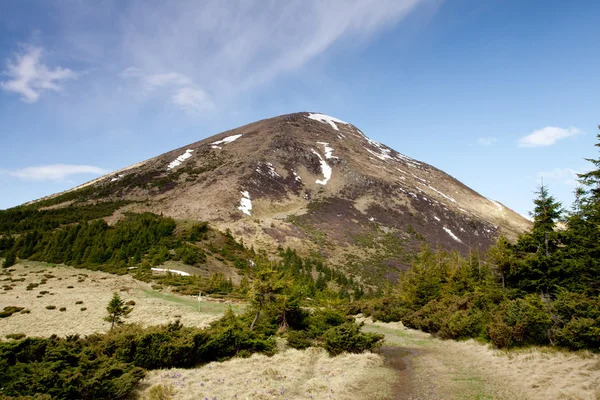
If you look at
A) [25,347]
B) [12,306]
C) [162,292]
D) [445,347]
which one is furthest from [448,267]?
[12,306]

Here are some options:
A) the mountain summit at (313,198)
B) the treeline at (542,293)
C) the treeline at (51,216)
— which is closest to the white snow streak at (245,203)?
the mountain summit at (313,198)

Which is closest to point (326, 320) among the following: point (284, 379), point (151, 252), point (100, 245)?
point (284, 379)

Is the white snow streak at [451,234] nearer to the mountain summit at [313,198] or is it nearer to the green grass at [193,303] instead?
the mountain summit at [313,198]

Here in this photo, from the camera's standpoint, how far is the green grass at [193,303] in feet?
95.0

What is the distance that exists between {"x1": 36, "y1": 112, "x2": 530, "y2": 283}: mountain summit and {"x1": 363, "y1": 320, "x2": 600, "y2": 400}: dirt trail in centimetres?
5673

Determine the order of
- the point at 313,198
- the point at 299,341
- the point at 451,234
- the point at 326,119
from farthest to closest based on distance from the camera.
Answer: the point at 326,119, the point at 313,198, the point at 451,234, the point at 299,341

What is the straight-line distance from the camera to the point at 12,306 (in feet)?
92.0

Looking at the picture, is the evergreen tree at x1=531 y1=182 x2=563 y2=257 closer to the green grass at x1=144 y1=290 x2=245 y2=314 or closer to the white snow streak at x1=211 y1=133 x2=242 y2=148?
the green grass at x1=144 y1=290 x2=245 y2=314

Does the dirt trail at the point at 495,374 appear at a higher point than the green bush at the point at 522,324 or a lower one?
lower

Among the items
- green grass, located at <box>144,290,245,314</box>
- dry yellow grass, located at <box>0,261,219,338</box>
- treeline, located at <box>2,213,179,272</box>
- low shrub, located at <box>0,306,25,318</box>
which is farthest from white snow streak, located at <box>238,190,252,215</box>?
low shrub, located at <box>0,306,25,318</box>

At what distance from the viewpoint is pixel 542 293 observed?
19.8m

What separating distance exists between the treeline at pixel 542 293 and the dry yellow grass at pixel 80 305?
56.2 feet

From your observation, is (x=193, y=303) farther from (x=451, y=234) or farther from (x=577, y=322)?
(x=451, y=234)

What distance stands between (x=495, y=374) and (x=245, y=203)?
85868 mm
